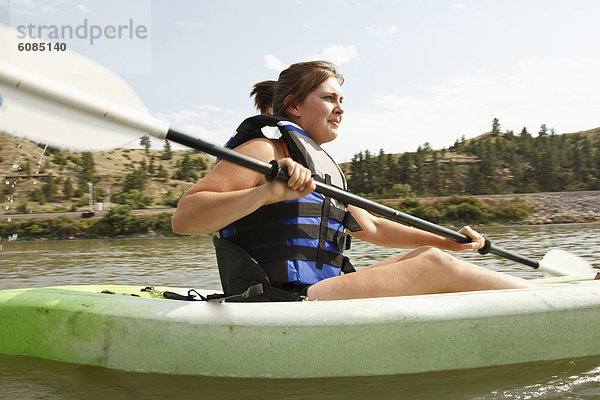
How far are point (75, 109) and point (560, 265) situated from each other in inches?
135

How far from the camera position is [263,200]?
1.85 metres

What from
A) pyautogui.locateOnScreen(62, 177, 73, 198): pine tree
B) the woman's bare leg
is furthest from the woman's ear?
pyautogui.locateOnScreen(62, 177, 73, 198): pine tree

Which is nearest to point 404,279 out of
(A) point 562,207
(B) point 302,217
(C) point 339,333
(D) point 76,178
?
(C) point 339,333

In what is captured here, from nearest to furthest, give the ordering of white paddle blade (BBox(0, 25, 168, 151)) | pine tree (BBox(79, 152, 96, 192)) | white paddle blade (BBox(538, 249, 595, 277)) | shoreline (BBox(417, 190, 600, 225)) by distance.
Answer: white paddle blade (BBox(0, 25, 168, 151)), white paddle blade (BBox(538, 249, 595, 277)), shoreline (BBox(417, 190, 600, 225)), pine tree (BBox(79, 152, 96, 192))

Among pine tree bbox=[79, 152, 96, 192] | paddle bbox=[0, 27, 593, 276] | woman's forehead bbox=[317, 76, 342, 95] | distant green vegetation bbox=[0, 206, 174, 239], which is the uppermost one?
pine tree bbox=[79, 152, 96, 192]

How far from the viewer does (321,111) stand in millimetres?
2328

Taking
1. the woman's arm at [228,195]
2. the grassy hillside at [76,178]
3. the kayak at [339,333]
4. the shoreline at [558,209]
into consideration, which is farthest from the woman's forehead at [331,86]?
the grassy hillside at [76,178]

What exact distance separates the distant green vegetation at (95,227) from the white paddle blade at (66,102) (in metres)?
26.7

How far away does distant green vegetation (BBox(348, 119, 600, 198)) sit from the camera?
51.6 m

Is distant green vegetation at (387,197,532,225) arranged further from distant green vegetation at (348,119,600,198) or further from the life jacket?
the life jacket

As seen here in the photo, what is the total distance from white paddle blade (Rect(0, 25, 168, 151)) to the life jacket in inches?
19.7

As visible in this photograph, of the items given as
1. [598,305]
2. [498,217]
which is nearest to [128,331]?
[598,305]

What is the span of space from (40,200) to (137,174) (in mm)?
12862

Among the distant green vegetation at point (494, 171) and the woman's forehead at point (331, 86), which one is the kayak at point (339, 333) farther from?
the distant green vegetation at point (494, 171)
